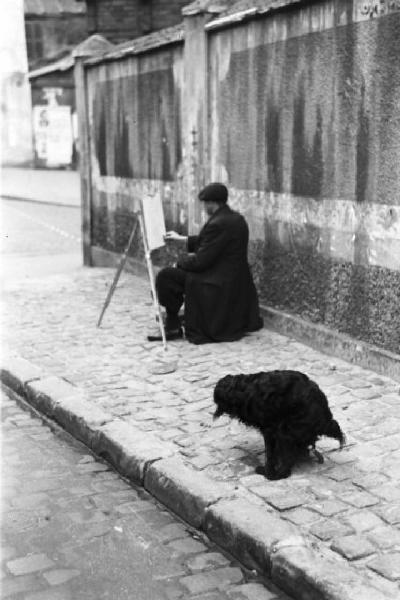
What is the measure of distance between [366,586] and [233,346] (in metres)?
4.39

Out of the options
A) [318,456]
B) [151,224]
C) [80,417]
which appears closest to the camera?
[318,456]

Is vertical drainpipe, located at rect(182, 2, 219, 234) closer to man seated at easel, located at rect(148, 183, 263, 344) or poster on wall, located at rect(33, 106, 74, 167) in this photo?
man seated at easel, located at rect(148, 183, 263, 344)

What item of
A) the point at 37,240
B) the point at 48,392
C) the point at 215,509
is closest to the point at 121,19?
the point at 37,240

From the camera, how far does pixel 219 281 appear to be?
8.04 metres

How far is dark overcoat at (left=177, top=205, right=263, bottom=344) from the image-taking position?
7957mm

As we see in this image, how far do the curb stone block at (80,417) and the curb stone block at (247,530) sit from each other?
1514mm

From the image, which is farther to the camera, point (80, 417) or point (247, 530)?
point (80, 417)

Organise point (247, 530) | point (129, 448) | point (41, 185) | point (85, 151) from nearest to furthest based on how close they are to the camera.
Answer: point (247, 530), point (129, 448), point (85, 151), point (41, 185)

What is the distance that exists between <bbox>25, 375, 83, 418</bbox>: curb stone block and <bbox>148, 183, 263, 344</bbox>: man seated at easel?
1548 millimetres

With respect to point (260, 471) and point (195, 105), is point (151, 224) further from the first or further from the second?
point (260, 471)

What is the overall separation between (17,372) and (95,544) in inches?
123

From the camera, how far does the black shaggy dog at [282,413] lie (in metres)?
Result: 4.80

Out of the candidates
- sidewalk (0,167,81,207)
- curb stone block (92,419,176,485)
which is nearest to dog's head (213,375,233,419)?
curb stone block (92,419,176,485)

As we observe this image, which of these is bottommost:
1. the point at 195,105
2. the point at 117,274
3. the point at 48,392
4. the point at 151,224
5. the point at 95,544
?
the point at 95,544
